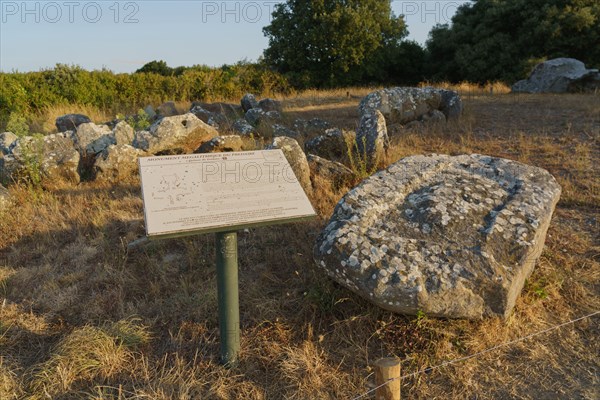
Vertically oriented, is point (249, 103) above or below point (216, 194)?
above

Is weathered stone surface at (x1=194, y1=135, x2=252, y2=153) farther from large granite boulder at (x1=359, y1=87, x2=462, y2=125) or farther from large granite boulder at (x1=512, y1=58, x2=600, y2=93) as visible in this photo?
large granite boulder at (x1=512, y1=58, x2=600, y2=93)

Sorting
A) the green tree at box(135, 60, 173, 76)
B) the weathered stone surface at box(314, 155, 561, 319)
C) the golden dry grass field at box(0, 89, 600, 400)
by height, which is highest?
the green tree at box(135, 60, 173, 76)

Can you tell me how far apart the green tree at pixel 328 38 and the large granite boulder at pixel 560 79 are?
31.6 ft

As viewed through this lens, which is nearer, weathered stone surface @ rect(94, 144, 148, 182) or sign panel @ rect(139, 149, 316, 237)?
sign panel @ rect(139, 149, 316, 237)

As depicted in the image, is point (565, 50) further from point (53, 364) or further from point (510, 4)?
point (53, 364)

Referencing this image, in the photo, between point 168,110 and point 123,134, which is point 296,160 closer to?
point 123,134

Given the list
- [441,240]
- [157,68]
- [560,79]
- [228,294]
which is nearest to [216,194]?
[228,294]

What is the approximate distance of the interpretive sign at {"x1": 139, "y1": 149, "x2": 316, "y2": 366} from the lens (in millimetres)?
2863

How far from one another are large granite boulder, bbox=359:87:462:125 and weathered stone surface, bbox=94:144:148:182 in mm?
4078

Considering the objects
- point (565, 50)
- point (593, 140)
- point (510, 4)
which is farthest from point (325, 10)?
point (593, 140)

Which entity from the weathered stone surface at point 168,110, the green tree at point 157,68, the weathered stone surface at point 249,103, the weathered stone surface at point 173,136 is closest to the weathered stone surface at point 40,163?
the weathered stone surface at point 173,136

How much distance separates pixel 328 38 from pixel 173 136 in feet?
55.8

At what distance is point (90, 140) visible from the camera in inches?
303

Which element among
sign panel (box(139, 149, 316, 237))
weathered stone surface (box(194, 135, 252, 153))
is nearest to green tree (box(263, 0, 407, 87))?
weathered stone surface (box(194, 135, 252, 153))
